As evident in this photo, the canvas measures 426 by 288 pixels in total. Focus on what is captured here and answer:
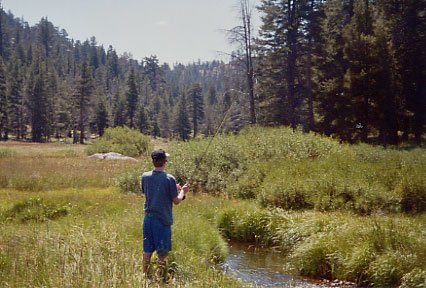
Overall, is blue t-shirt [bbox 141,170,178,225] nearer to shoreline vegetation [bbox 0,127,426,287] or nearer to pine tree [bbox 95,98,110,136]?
shoreline vegetation [bbox 0,127,426,287]

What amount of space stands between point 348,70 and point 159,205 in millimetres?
26511

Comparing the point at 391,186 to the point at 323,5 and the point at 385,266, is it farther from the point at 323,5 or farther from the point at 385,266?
the point at 323,5

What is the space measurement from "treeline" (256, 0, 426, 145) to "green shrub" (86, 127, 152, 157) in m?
13.4

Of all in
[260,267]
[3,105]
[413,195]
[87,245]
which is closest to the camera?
[87,245]

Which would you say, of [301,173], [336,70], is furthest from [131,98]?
[301,173]

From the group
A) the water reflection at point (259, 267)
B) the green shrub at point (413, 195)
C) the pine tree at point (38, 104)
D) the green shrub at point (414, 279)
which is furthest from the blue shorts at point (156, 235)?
the pine tree at point (38, 104)

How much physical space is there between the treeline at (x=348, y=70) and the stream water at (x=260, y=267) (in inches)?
826

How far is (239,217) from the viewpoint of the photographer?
1195 cm

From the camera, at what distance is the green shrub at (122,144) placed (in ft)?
120

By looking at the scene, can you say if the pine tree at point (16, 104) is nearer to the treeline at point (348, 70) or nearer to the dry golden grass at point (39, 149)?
the dry golden grass at point (39, 149)

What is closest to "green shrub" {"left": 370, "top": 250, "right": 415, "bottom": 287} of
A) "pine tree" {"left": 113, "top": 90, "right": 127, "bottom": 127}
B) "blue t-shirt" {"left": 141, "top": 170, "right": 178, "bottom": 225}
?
"blue t-shirt" {"left": 141, "top": 170, "right": 178, "bottom": 225}

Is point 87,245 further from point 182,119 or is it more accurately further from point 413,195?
point 182,119

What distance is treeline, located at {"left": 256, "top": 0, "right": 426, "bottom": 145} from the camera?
2836cm

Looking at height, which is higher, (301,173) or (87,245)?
(301,173)
